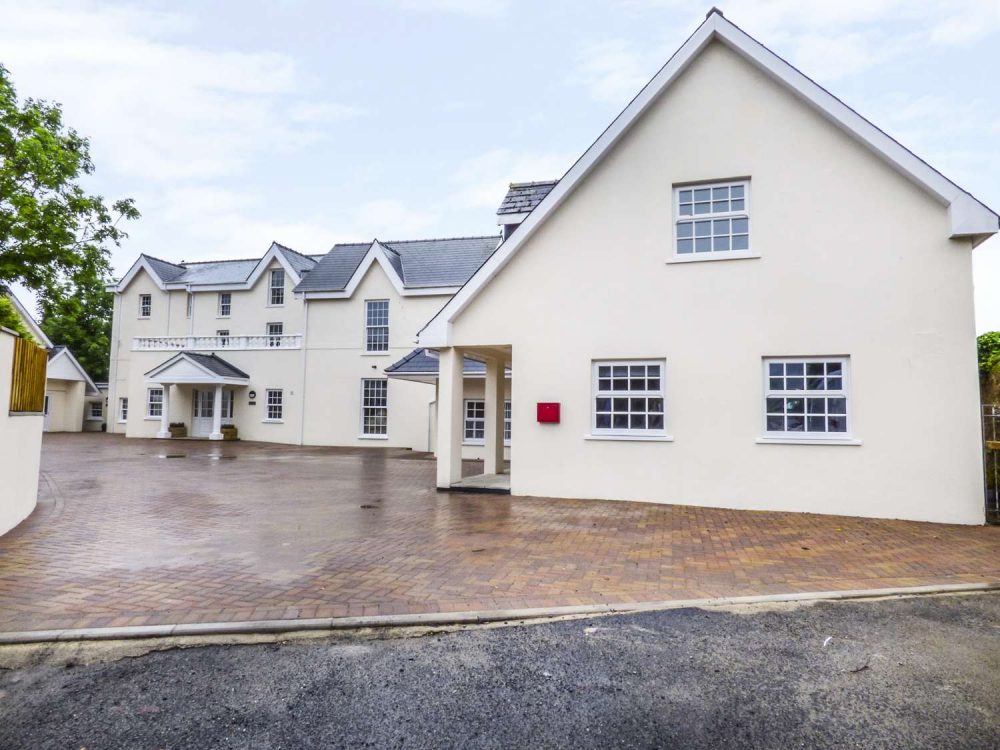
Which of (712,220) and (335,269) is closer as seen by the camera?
(712,220)

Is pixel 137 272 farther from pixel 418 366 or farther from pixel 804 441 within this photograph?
pixel 804 441

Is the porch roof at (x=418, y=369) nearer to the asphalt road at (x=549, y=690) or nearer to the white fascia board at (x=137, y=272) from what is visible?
the asphalt road at (x=549, y=690)

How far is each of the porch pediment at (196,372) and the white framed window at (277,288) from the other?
165 inches

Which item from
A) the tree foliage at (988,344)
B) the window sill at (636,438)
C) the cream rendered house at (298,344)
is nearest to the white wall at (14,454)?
the window sill at (636,438)

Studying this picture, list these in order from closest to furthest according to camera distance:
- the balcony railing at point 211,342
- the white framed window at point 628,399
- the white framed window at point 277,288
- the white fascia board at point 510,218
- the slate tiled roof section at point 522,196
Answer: the white framed window at point 628,399, the white fascia board at point 510,218, the slate tiled roof section at point 522,196, the balcony railing at point 211,342, the white framed window at point 277,288

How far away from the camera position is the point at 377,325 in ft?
91.6

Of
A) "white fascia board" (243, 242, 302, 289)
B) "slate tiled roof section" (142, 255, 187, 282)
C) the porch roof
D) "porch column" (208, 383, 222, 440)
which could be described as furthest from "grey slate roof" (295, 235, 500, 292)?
"slate tiled roof section" (142, 255, 187, 282)

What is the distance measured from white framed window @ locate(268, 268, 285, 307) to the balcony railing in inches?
76.9

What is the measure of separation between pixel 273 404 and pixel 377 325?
23.9ft

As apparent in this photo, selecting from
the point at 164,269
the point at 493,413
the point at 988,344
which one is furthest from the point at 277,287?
the point at 988,344

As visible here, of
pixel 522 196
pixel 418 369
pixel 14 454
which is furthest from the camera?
pixel 418 369

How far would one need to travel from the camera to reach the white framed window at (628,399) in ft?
35.7

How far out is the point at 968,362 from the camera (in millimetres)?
9219

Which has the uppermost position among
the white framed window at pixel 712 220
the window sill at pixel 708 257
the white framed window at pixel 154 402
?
the white framed window at pixel 712 220
